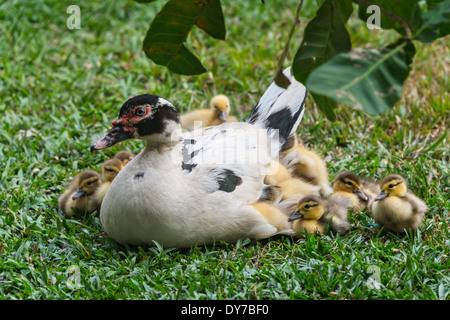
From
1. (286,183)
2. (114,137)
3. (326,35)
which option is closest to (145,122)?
(114,137)

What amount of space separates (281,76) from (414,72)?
3538 millimetres

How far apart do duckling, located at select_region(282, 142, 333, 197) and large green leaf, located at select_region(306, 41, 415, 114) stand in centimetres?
206

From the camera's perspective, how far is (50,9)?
22.2 ft

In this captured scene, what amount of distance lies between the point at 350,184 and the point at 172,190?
122 centimetres

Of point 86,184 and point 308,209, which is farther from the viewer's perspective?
point 86,184

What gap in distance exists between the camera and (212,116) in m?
4.81

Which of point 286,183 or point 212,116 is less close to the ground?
point 212,116

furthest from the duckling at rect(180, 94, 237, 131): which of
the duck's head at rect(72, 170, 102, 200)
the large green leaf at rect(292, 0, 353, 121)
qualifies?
the large green leaf at rect(292, 0, 353, 121)

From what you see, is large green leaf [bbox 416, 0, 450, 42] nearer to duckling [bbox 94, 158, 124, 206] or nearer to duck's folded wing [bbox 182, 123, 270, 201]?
duck's folded wing [bbox 182, 123, 270, 201]

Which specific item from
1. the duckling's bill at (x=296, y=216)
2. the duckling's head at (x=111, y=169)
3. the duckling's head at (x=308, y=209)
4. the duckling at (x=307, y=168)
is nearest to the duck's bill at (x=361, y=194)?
the duckling at (x=307, y=168)

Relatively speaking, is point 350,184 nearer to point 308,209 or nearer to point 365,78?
point 308,209

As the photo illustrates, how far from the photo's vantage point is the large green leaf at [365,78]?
6.16 ft

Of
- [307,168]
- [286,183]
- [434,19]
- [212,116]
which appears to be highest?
[212,116]
